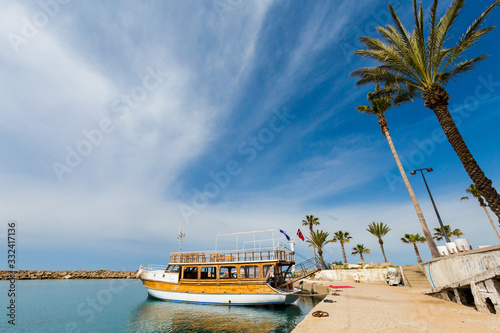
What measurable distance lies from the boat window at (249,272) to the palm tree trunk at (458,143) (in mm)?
15180

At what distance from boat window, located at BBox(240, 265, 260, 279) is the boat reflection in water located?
233 centimetres

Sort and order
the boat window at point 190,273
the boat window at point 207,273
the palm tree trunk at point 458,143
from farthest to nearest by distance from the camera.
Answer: the boat window at point 190,273, the boat window at point 207,273, the palm tree trunk at point 458,143

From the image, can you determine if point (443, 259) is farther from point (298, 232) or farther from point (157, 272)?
point (157, 272)

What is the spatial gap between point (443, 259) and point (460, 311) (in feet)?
8.95

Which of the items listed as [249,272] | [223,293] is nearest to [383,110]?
[249,272]

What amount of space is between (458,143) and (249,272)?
16.6 meters

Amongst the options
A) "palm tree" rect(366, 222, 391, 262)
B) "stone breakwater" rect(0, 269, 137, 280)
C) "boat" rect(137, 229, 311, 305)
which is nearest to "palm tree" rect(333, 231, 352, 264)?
"palm tree" rect(366, 222, 391, 262)

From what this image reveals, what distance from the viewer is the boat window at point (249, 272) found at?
17.9 metres

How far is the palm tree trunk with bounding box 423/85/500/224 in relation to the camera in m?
8.49

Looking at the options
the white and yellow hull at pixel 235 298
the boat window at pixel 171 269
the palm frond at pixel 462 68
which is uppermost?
the palm frond at pixel 462 68

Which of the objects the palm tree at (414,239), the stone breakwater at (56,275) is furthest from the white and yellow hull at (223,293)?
the stone breakwater at (56,275)

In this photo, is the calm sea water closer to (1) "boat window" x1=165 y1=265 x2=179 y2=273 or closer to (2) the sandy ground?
(1) "boat window" x1=165 y1=265 x2=179 y2=273

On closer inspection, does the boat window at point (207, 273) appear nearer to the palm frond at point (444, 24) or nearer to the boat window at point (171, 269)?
the boat window at point (171, 269)

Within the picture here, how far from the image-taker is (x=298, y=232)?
21.8 meters
